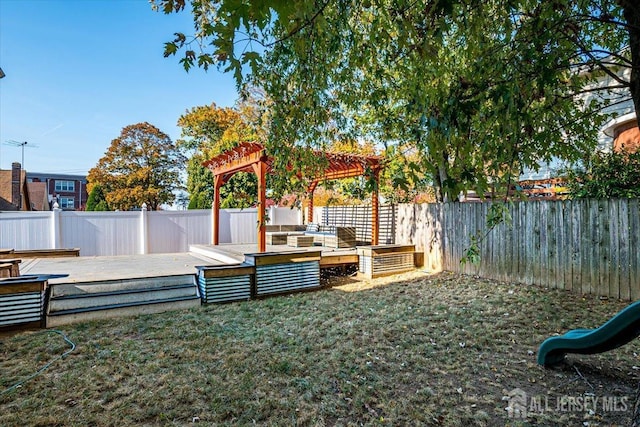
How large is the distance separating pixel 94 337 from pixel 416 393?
3.48 metres

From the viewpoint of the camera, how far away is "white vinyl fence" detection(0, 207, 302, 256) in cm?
829

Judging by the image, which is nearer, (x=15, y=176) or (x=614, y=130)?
(x=614, y=130)

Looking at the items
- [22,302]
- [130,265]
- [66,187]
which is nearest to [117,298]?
[22,302]

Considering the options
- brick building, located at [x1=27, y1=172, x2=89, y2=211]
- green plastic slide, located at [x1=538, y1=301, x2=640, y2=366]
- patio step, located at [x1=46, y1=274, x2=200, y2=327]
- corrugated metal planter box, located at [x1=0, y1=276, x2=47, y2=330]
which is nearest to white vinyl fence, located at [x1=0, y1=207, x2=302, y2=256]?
patio step, located at [x1=46, y1=274, x2=200, y2=327]

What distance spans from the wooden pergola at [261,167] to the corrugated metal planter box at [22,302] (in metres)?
3.08

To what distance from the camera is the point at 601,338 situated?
241 centimetres

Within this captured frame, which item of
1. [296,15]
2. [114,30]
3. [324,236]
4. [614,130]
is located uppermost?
[114,30]

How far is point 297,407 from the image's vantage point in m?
2.33

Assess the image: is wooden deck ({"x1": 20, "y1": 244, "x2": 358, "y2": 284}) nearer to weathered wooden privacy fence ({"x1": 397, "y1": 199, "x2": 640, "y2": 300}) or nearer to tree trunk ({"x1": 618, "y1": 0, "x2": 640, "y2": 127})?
weathered wooden privacy fence ({"x1": 397, "y1": 199, "x2": 640, "y2": 300})

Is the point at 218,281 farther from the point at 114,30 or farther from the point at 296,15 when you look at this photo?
the point at 114,30

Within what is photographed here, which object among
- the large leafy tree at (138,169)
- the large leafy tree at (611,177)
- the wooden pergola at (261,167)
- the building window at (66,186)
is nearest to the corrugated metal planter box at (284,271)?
the wooden pergola at (261,167)

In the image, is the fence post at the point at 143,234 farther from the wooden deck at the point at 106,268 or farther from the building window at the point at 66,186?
the building window at the point at 66,186

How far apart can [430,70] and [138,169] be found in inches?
765

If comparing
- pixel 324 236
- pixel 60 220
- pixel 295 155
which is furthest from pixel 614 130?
pixel 60 220
